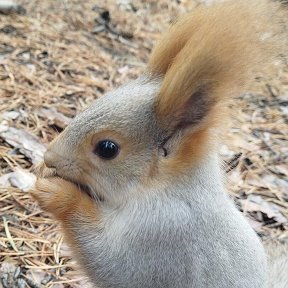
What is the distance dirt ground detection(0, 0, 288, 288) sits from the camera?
2480mm

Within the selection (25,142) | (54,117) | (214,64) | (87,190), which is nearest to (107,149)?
(87,190)

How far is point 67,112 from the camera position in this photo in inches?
125

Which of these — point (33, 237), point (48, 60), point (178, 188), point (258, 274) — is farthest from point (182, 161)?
point (48, 60)

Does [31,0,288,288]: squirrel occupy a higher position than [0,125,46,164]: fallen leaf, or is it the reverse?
[31,0,288,288]: squirrel

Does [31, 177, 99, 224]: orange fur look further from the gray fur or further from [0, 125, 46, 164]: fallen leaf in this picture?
[0, 125, 46, 164]: fallen leaf

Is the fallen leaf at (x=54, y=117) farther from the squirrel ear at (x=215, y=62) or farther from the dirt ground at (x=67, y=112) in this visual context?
the squirrel ear at (x=215, y=62)

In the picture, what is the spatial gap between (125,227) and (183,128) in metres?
0.32

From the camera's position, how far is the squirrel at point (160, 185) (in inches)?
72.9

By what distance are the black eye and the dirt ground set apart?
1.13 feet

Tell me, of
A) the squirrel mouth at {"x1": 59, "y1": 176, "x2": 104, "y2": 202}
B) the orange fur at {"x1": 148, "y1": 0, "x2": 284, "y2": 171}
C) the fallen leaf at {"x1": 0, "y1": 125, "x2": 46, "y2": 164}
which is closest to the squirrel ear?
the orange fur at {"x1": 148, "y1": 0, "x2": 284, "y2": 171}

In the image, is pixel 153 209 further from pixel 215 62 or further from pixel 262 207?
pixel 262 207

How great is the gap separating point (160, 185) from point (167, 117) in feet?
0.60

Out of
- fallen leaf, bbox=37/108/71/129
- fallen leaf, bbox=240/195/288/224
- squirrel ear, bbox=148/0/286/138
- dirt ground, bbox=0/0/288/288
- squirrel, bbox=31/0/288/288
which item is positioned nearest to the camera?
squirrel ear, bbox=148/0/286/138

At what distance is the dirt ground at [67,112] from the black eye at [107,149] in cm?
34
